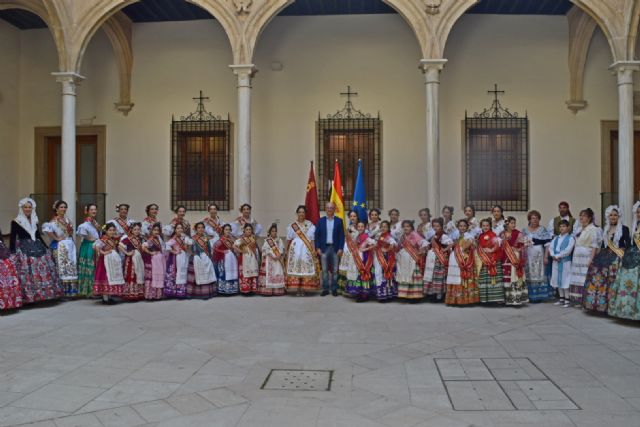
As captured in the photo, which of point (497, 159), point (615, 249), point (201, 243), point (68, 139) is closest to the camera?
point (615, 249)

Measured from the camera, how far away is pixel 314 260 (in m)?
9.71

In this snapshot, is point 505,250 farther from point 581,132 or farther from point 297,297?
point 581,132

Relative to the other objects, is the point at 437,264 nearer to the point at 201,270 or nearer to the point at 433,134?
the point at 433,134

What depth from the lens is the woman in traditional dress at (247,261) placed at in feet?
31.6

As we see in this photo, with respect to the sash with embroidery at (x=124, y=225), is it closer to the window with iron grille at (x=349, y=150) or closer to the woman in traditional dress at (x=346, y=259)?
the woman in traditional dress at (x=346, y=259)

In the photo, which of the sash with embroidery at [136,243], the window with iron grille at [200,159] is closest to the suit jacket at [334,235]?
the sash with embroidery at [136,243]

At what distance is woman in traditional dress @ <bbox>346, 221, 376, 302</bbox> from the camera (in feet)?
29.9

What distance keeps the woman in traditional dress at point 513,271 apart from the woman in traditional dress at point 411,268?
1132 millimetres

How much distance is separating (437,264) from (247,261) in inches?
116

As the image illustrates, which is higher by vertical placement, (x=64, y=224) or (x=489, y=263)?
(x=64, y=224)

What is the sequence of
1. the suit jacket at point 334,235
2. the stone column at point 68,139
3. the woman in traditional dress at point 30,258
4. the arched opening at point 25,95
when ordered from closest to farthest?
1. the woman in traditional dress at point 30,258
2. the suit jacket at point 334,235
3. the stone column at point 68,139
4. the arched opening at point 25,95

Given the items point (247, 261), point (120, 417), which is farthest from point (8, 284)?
point (120, 417)

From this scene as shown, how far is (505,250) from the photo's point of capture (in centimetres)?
870

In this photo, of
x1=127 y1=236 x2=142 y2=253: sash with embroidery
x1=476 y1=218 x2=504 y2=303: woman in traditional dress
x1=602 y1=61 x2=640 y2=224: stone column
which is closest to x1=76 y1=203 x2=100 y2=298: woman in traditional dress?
x1=127 y1=236 x2=142 y2=253: sash with embroidery
